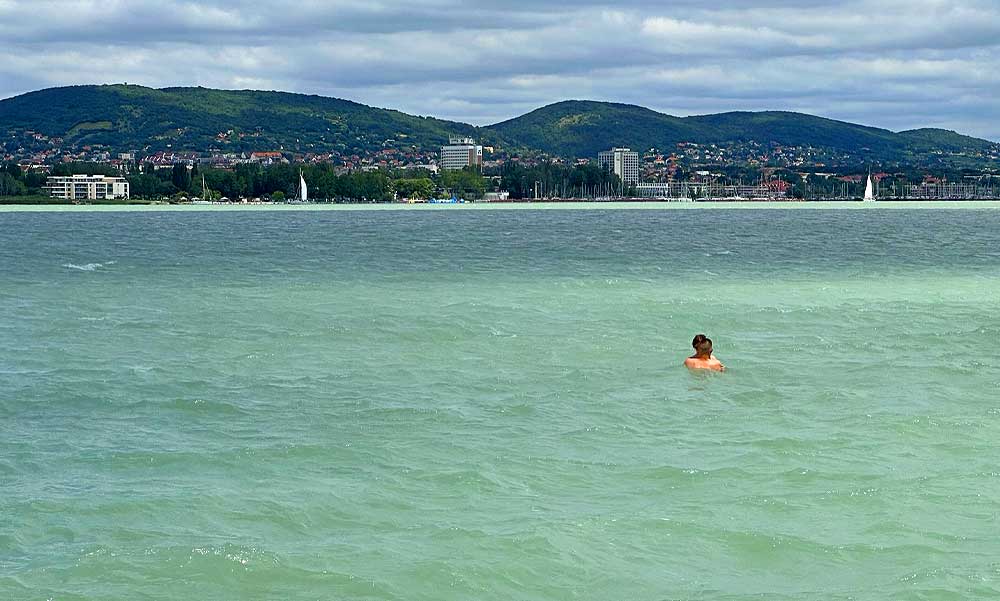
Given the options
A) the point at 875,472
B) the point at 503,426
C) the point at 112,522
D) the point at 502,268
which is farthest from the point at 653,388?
the point at 502,268

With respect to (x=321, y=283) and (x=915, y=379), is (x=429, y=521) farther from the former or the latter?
(x=321, y=283)

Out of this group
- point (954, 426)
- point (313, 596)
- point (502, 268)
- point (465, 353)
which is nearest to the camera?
point (313, 596)

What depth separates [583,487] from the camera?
1533 centimetres

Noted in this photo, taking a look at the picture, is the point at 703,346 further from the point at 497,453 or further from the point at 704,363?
the point at 497,453

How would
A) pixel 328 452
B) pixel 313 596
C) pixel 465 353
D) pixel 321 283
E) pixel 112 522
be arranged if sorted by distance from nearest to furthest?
pixel 313 596 → pixel 112 522 → pixel 328 452 → pixel 465 353 → pixel 321 283

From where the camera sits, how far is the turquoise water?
41.1 feet

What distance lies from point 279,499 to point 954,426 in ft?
29.2

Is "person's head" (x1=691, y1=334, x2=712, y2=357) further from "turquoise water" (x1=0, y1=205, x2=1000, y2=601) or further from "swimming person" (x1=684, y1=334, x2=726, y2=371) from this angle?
"turquoise water" (x1=0, y1=205, x2=1000, y2=601)

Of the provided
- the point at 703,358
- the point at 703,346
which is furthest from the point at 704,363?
the point at 703,346

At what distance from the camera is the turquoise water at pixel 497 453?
12.5 m

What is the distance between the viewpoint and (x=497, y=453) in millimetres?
16984

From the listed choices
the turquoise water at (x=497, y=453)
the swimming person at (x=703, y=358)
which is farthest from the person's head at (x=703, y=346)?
the turquoise water at (x=497, y=453)

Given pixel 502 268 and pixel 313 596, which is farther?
pixel 502 268

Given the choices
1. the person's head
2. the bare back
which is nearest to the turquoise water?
the bare back
